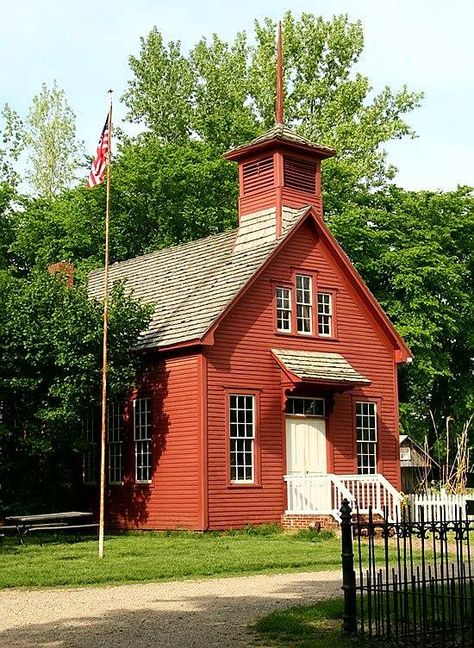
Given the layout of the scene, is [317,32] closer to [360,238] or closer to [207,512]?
[360,238]

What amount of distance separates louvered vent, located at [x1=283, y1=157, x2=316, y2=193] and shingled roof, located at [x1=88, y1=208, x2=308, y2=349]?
3.13 feet

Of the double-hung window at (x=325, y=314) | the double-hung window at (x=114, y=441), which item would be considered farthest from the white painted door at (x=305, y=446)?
the double-hung window at (x=114, y=441)

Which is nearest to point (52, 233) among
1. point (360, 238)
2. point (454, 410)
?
point (360, 238)

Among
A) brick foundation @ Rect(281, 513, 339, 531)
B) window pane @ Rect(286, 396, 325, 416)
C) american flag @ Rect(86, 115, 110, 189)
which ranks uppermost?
american flag @ Rect(86, 115, 110, 189)

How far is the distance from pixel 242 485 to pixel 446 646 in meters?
16.4

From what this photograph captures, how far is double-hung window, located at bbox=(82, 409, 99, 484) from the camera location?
2964 centimetres

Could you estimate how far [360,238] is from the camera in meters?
42.2

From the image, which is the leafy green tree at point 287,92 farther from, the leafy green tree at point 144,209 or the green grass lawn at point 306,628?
the green grass lawn at point 306,628

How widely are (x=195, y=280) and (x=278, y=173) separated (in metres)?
3.59

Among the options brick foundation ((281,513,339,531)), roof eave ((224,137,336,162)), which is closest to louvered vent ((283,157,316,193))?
roof eave ((224,137,336,162))

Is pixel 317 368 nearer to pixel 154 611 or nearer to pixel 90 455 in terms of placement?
pixel 90 455

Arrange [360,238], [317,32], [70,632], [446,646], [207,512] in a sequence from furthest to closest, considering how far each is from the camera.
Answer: [317,32]
[360,238]
[207,512]
[70,632]
[446,646]

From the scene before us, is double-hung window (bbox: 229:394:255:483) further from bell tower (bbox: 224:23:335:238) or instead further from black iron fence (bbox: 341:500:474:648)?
black iron fence (bbox: 341:500:474:648)

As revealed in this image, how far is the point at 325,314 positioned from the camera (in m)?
29.3
